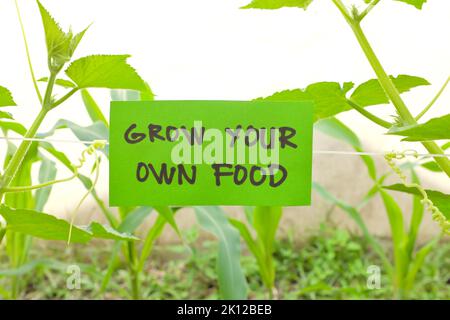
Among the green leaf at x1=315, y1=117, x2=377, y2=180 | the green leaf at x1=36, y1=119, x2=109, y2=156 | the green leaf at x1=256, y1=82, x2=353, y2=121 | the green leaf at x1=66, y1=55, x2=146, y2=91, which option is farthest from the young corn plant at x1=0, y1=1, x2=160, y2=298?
the green leaf at x1=315, y1=117, x2=377, y2=180

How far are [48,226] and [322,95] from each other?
0.21 metres

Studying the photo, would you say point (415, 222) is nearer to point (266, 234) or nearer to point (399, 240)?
point (399, 240)

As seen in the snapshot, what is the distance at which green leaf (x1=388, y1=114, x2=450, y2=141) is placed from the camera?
1.15 feet

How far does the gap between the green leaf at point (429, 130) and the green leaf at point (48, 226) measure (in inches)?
6.9

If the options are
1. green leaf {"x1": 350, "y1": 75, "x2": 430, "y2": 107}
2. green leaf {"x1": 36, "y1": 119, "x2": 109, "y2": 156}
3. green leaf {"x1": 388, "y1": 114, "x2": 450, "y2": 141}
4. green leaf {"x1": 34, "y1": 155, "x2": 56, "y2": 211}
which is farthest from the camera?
green leaf {"x1": 34, "y1": 155, "x2": 56, "y2": 211}

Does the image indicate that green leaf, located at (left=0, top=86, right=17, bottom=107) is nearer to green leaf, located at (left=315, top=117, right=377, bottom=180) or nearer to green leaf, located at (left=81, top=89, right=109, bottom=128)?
green leaf, located at (left=81, top=89, right=109, bottom=128)

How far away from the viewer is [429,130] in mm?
361

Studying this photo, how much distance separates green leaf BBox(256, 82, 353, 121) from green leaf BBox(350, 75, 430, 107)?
0.5 inches

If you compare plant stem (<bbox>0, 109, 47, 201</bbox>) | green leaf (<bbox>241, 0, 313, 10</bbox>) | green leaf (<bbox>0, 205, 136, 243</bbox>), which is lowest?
green leaf (<bbox>0, 205, 136, 243</bbox>)

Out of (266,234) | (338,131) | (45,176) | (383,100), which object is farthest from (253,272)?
(383,100)

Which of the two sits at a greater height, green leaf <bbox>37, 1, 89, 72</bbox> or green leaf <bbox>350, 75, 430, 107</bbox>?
green leaf <bbox>37, 1, 89, 72</bbox>

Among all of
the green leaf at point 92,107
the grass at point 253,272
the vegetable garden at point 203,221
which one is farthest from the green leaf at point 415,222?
the green leaf at point 92,107
